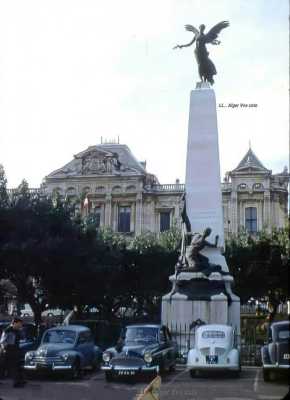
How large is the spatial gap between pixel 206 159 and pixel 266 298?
13295 millimetres

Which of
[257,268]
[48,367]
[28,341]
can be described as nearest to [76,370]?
[48,367]

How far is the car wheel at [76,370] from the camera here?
580 inches

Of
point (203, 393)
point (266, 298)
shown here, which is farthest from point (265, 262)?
point (203, 393)

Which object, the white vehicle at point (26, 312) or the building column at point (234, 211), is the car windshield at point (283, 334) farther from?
the building column at point (234, 211)

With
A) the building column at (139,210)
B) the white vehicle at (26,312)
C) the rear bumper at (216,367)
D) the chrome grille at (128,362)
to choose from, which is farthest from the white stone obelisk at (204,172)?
the building column at (139,210)

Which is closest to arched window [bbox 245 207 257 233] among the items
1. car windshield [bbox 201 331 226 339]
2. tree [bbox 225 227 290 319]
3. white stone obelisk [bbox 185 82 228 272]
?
tree [bbox 225 227 290 319]

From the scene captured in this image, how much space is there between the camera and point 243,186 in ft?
161

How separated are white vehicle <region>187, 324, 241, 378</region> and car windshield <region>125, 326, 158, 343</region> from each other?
1.13 meters

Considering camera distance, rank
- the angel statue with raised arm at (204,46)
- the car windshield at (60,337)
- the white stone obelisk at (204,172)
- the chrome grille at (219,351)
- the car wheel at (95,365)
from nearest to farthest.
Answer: the chrome grille at (219,351) → the car windshield at (60,337) → the car wheel at (95,365) → the white stone obelisk at (204,172) → the angel statue with raised arm at (204,46)

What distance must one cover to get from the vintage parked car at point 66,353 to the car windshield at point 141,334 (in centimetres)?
133

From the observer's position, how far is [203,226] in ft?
72.1

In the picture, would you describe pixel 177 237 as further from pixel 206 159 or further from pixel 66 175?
pixel 66 175

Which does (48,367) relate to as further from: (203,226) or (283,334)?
(203,226)

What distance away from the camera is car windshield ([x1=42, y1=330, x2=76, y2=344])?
15.9 m
